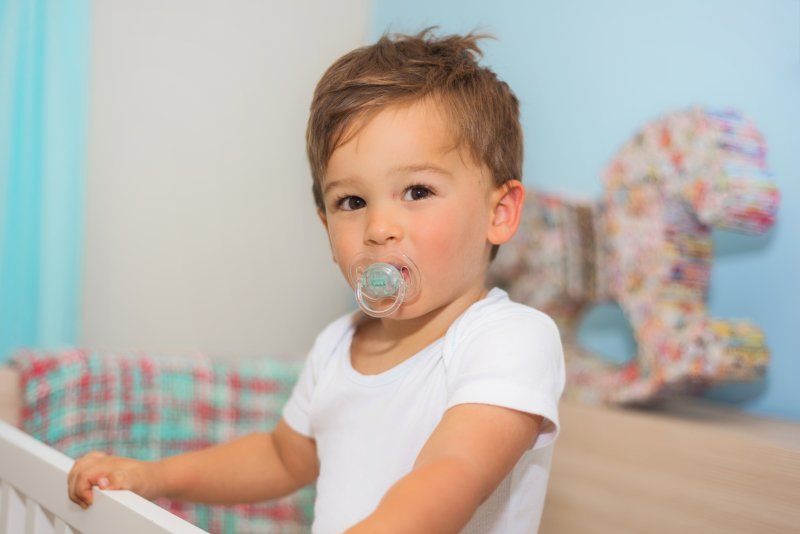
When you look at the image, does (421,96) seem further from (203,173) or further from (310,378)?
(203,173)

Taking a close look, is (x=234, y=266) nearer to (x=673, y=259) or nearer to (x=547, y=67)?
(x=547, y=67)

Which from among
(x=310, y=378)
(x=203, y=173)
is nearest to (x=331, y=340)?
(x=310, y=378)

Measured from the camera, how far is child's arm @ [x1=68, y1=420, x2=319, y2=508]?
0.81 metres

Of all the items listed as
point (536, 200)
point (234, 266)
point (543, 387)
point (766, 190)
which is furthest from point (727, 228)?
point (234, 266)

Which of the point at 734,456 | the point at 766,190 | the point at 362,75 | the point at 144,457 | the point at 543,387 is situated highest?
the point at 362,75

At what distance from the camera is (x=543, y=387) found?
0.68m

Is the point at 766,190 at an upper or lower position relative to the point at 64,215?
upper

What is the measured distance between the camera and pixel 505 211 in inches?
32.7

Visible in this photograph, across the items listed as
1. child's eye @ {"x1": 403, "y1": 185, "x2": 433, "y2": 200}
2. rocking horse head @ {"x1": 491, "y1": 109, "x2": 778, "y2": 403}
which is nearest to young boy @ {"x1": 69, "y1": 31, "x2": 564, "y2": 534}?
child's eye @ {"x1": 403, "y1": 185, "x2": 433, "y2": 200}

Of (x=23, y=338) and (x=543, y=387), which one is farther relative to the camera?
(x=23, y=338)

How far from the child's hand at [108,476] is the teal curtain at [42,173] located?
828 mm

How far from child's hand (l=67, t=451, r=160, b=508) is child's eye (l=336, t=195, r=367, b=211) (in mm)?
308

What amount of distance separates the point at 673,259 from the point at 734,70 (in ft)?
1.03

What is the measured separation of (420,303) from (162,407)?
64 centimetres
